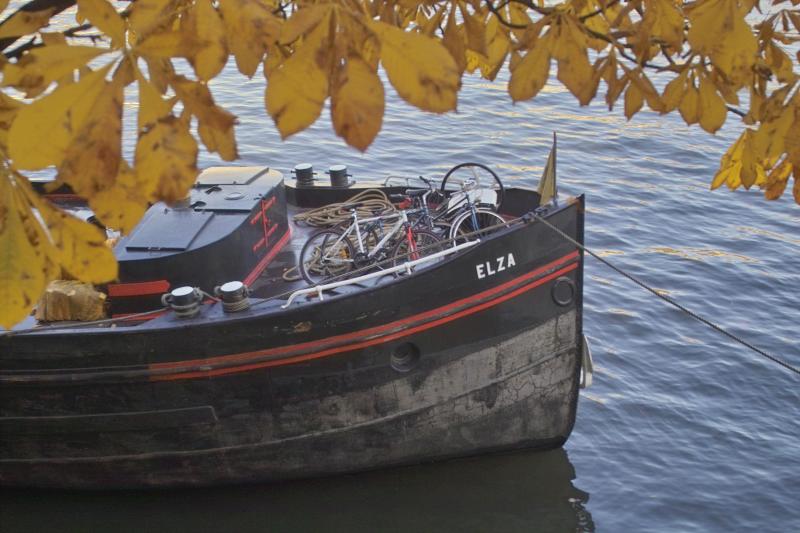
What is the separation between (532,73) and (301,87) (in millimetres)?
1005

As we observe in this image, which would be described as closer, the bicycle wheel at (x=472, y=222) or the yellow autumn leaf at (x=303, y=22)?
the yellow autumn leaf at (x=303, y=22)

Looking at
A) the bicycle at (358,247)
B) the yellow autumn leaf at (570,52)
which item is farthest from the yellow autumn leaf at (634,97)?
the bicycle at (358,247)

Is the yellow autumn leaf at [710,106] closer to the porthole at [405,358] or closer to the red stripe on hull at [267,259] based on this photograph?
the porthole at [405,358]

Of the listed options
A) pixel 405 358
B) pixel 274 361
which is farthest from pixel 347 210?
pixel 274 361

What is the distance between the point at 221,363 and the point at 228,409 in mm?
537

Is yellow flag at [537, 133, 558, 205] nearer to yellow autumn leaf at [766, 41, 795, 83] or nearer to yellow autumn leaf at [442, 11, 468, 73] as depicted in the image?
yellow autumn leaf at [766, 41, 795, 83]

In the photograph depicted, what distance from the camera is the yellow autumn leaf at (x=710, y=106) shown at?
8.71 feet

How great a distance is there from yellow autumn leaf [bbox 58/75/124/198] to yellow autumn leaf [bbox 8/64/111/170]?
0.01 m

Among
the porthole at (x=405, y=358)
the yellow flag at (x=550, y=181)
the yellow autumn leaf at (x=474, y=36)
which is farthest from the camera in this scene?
the yellow flag at (x=550, y=181)

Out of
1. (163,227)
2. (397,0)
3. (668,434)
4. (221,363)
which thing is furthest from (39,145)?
(668,434)

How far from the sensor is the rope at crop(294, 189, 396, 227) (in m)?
9.66

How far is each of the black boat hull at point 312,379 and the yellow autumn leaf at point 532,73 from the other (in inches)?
204

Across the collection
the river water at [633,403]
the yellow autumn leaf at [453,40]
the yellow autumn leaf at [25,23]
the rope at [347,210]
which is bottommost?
the river water at [633,403]

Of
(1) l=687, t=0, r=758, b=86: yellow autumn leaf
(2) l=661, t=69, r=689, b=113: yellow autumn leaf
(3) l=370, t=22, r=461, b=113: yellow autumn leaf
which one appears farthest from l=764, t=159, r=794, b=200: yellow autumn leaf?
(3) l=370, t=22, r=461, b=113: yellow autumn leaf
